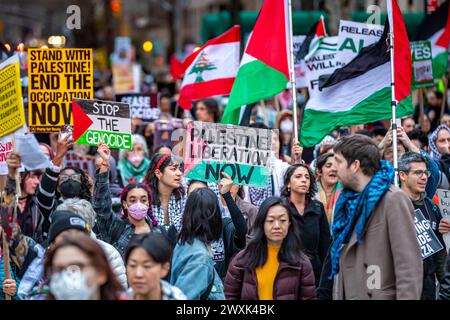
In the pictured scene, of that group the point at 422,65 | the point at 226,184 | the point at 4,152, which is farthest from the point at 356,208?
the point at 422,65

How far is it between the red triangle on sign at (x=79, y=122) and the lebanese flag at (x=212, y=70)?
129 inches

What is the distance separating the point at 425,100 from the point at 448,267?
31.0ft

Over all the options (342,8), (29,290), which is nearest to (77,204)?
(29,290)

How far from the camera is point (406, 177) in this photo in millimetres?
8883

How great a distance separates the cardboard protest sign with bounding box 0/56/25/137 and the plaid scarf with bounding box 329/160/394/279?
3.63 m

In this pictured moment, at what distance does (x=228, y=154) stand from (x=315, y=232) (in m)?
0.95

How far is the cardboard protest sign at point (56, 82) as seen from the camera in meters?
11.2

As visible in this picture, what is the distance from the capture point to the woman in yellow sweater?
7.34 meters

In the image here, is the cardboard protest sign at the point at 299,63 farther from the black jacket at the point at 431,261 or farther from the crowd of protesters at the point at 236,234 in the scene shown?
the black jacket at the point at 431,261

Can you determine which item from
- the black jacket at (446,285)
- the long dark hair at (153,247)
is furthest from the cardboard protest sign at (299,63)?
the long dark hair at (153,247)

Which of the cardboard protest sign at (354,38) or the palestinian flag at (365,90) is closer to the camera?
the palestinian flag at (365,90)

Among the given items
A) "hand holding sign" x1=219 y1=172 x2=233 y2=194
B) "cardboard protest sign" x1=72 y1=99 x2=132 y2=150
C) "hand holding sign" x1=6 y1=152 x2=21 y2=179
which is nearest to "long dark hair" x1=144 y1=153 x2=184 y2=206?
"cardboard protest sign" x1=72 y1=99 x2=132 y2=150

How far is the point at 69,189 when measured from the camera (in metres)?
9.20

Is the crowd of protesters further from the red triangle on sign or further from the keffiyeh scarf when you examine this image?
the red triangle on sign
